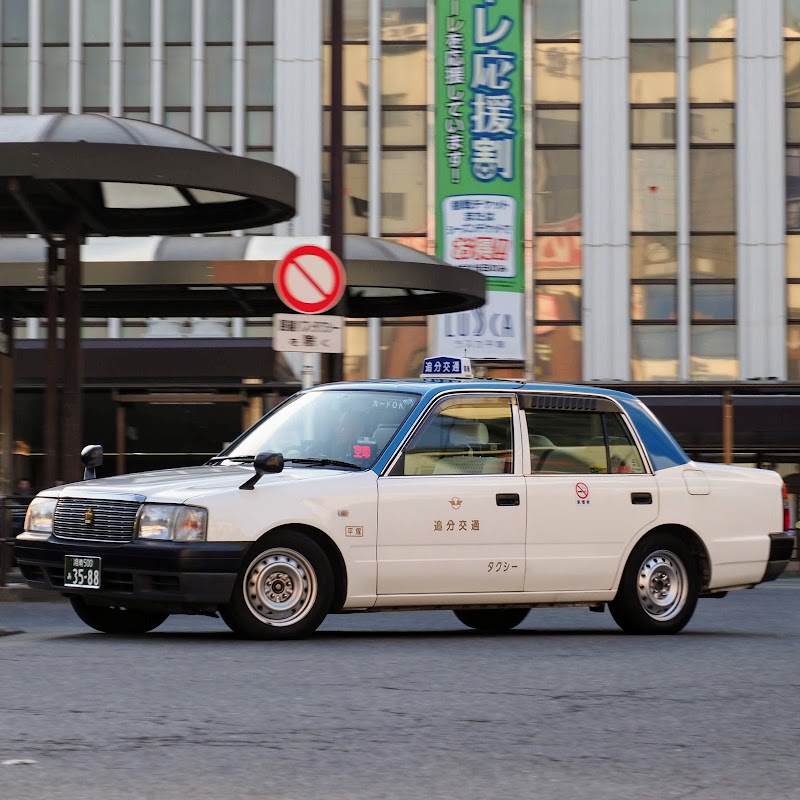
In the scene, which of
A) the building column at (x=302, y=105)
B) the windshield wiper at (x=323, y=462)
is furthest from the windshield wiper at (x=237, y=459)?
the building column at (x=302, y=105)

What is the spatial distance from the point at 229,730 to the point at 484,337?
92.4ft

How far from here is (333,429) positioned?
33.6 ft

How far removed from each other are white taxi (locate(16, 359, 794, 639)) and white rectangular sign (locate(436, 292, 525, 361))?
2248 centimetres

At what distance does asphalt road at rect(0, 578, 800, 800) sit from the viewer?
5.18m

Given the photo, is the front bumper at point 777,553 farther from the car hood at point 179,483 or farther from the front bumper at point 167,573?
the front bumper at point 167,573

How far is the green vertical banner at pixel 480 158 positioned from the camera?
33.5 metres

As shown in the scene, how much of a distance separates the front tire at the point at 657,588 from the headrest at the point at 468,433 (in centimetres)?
119

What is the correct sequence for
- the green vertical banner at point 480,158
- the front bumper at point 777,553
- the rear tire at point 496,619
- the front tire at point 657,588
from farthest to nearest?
the green vertical banner at point 480,158 < the front bumper at point 777,553 < the rear tire at point 496,619 < the front tire at point 657,588

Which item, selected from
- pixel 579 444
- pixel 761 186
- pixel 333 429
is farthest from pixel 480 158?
pixel 333 429

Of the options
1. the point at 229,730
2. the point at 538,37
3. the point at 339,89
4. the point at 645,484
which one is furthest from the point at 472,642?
the point at 538,37

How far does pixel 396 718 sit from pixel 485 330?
91.2 ft

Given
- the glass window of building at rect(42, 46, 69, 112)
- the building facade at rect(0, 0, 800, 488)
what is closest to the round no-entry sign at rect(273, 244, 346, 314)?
the building facade at rect(0, 0, 800, 488)

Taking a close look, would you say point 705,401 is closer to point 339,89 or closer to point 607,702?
point 339,89

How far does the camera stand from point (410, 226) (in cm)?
3528
